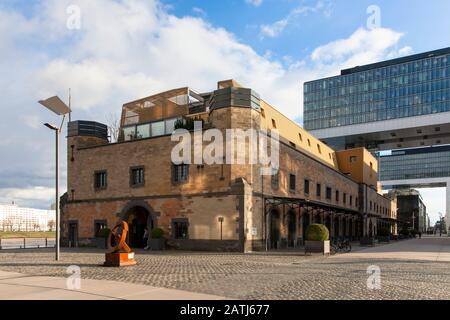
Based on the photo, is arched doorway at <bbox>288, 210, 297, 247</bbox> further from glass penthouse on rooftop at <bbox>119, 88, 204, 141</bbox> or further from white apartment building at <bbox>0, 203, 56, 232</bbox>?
white apartment building at <bbox>0, 203, 56, 232</bbox>

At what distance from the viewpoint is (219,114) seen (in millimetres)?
26500

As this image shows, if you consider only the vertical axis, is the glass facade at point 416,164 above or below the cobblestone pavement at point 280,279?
above

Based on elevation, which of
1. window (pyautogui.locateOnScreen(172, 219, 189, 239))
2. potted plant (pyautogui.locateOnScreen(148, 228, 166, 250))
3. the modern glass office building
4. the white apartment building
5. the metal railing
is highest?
the modern glass office building

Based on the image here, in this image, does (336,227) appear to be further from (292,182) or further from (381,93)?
(381,93)

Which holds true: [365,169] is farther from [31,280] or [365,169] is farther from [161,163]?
[31,280]

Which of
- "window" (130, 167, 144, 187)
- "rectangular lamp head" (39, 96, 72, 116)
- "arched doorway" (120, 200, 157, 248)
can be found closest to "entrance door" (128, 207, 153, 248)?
"arched doorway" (120, 200, 157, 248)

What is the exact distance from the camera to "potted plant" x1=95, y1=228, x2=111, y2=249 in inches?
1187

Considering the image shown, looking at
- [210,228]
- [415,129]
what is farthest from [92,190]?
[415,129]

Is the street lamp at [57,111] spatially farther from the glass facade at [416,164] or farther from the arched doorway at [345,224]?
the glass facade at [416,164]

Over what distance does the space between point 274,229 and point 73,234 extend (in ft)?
53.4

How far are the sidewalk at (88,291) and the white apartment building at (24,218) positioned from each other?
13514cm

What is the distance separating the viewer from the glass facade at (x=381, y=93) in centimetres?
9400

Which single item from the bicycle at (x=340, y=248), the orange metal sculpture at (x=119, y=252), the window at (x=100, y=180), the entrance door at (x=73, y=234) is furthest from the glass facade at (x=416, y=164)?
the orange metal sculpture at (x=119, y=252)

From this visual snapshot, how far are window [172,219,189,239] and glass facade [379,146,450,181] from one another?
115489 mm
